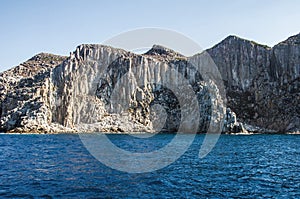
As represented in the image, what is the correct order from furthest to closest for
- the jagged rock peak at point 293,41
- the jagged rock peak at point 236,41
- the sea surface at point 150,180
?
the jagged rock peak at point 236,41
the jagged rock peak at point 293,41
the sea surface at point 150,180

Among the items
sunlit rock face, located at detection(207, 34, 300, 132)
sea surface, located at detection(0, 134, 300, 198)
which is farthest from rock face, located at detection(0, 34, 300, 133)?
sea surface, located at detection(0, 134, 300, 198)

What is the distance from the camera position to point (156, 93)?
155250mm

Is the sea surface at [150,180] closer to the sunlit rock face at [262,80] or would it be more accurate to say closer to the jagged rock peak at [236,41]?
the sunlit rock face at [262,80]

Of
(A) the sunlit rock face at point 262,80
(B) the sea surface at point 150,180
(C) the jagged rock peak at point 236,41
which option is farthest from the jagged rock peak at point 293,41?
(B) the sea surface at point 150,180

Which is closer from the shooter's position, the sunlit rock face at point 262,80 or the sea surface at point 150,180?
the sea surface at point 150,180

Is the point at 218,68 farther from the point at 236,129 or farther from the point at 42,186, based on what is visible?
the point at 42,186

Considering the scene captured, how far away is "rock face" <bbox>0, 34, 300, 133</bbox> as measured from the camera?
5172 inches

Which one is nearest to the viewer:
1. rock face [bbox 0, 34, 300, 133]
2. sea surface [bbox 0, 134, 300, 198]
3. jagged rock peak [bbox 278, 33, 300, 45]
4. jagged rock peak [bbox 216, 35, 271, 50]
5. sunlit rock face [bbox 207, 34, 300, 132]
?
sea surface [bbox 0, 134, 300, 198]

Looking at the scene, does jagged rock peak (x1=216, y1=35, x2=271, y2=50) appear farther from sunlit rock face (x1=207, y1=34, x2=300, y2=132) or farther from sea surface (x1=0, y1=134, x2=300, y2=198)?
sea surface (x1=0, y1=134, x2=300, y2=198)

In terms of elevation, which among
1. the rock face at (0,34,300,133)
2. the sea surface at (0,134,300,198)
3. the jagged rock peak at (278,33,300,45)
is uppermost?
the jagged rock peak at (278,33,300,45)

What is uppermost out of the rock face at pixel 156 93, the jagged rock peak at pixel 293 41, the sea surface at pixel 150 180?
the jagged rock peak at pixel 293 41

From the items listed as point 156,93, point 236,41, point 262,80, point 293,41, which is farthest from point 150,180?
point 293,41

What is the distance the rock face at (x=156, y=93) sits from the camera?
131m

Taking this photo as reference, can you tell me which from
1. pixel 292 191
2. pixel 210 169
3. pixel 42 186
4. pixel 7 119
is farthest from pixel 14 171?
pixel 7 119
